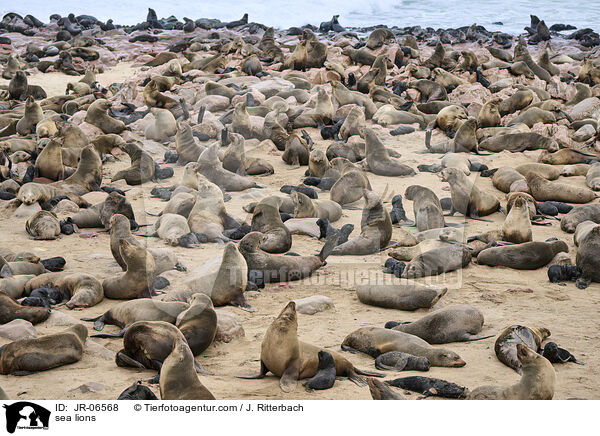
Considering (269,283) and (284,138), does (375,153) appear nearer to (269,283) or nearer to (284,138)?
(284,138)

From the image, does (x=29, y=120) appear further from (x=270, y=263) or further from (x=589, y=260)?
(x=589, y=260)

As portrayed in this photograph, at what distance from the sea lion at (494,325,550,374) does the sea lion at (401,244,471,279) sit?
58.3 inches

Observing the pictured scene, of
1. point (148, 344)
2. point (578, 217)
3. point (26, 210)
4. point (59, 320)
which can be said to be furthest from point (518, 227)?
point (26, 210)

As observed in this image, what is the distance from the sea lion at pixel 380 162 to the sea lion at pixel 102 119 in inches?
171

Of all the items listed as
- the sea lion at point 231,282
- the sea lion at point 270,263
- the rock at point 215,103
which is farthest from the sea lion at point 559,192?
the rock at point 215,103

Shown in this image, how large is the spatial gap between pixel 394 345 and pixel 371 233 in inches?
91.6

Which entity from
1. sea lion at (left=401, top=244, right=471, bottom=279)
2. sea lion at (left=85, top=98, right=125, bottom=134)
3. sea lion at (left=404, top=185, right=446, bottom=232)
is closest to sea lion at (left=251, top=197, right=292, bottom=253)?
sea lion at (left=401, top=244, right=471, bottom=279)

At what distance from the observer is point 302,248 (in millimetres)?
6770

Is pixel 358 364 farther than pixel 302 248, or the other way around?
pixel 302 248

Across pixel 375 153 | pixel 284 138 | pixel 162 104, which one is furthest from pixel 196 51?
pixel 375 153

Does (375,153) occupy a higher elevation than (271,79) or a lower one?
lower
